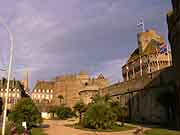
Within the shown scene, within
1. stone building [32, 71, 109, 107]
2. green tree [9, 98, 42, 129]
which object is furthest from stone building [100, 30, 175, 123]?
stone building [32, 71, 109, 107]

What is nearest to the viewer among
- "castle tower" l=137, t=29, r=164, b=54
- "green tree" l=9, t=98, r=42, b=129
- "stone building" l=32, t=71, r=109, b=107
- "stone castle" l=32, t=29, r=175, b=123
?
"green tree" l=9, t=98, r=42, b=129

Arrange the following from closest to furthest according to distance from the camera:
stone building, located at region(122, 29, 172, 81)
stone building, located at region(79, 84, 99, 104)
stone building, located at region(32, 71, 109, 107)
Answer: stone building, located at region(122, 29, 172, 81) → stone building, located at region(79, 84, 99, 104) → stone building, located at region(32, 71, 109, 107)

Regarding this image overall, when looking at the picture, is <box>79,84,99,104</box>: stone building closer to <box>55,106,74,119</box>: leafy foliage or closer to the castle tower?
<box>55,106,74,119</box>: leafy foliage

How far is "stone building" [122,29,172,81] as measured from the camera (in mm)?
72938

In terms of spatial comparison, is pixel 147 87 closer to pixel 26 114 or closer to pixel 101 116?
pixel 101 116

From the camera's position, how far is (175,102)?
41.4m

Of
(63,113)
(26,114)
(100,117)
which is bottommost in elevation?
(63,113)

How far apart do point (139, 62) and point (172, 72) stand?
34543mm

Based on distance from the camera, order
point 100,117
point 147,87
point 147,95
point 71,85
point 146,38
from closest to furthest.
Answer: point 100,117 < point 147,95 < point 147,87 < point 146,38 < point 71,85

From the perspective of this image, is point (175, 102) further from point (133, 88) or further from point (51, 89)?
point (51, 89)

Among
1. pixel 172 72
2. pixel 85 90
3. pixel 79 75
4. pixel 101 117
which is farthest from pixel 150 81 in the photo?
pixel 79 75

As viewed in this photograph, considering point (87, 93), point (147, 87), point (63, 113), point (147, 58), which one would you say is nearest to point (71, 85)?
point (87, 93)

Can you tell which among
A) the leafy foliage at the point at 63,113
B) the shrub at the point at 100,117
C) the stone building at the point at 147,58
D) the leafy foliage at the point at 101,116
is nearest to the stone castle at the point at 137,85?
the stone building at the point at 147,58

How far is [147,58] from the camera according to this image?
7644cm
